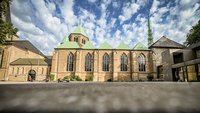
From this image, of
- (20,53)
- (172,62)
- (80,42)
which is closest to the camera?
(172,62)

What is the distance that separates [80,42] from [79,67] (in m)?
16.2

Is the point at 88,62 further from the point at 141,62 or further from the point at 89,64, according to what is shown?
the point at 141,62

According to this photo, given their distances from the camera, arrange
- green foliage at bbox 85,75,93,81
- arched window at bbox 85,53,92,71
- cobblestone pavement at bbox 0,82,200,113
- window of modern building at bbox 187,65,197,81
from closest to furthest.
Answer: cobblestone pavement at bbox 0,82,200,113 → window of modern building at bbox 187,65,197,81 → green foliage at bbox 85,75,93,81 → arched window at bbox 85,53,92,71

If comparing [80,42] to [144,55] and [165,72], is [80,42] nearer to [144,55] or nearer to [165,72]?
[144,55]

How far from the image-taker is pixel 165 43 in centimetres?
4928

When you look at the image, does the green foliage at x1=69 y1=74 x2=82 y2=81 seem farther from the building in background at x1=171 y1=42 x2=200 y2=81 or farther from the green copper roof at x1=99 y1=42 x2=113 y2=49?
the building in background at x1=171 y1=42 x2=200 y2=81

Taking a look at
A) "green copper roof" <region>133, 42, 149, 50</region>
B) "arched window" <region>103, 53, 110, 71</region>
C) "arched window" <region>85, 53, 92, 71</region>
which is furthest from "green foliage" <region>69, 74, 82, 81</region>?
"green copper roof" <region>133, 42, 149, 50</region>

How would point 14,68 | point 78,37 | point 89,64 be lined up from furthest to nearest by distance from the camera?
1. point 78,37
2. point 89,64
3. point 14,68

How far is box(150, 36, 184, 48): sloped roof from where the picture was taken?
158 ft

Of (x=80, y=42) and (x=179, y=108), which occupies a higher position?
(x=80, y=42)

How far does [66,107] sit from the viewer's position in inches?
27.2

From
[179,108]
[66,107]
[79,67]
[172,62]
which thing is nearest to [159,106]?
[179,108]

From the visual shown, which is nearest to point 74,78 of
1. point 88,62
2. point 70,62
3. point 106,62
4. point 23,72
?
point 70,62

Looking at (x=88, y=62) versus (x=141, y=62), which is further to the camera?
(x=141, y=62)
